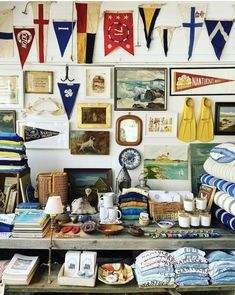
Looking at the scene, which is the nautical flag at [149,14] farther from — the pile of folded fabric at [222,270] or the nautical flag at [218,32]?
the pile of folded fabric at [222,270]

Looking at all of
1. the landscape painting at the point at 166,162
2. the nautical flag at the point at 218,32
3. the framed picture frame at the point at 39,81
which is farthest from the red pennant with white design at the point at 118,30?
the landscape painting at the point at 166,162

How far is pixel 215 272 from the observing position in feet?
6.61

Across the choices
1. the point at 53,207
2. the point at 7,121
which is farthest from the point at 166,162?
the point at 7,121

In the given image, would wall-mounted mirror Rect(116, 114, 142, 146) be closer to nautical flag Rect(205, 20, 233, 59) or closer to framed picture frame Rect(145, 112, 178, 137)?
framed picture frame Rect(145, 112, 178, 137)

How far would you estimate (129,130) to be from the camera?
2.76 m

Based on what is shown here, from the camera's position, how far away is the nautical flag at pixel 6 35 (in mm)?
2707

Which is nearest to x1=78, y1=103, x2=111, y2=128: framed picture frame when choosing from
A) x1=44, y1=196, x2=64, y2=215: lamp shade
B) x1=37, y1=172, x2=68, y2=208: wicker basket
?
x1=37, y1=172, x2=68, y2=208: wicker basket

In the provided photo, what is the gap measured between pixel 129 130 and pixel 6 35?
1324mm

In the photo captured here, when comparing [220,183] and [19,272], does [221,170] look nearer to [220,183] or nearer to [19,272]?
[220,183]

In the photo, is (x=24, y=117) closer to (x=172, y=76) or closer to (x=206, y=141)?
(x=172, y=76)

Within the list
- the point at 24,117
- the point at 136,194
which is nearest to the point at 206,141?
the point at 136,194

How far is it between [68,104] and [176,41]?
107 cm

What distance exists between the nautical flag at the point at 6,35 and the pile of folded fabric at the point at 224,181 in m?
1.89

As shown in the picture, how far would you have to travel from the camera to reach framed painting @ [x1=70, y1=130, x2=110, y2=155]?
2.77 meters
